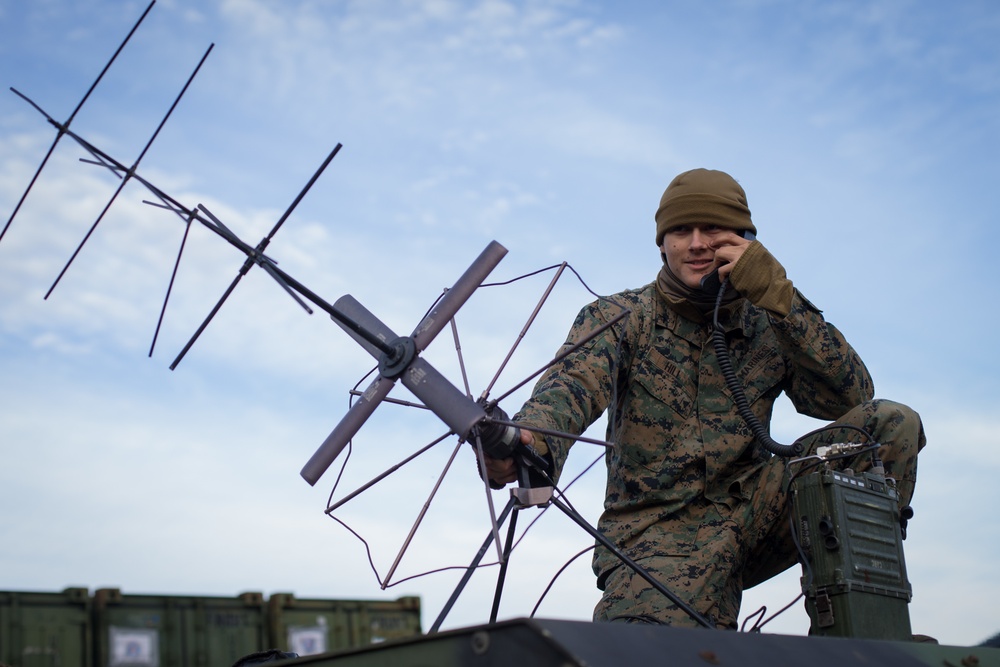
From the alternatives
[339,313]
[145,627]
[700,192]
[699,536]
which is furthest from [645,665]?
[145,627]

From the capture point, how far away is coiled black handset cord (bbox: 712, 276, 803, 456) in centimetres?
404

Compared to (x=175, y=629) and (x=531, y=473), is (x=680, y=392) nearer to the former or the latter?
(x=531, y=473)

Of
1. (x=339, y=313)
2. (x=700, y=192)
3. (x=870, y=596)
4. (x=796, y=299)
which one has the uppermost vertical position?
(x=700, y=192)

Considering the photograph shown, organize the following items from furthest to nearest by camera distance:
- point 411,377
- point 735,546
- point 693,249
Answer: point 693,249
point 735,546
point 411,377

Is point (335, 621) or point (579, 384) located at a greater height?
point (335, 621)

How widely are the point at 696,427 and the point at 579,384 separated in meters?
0.62

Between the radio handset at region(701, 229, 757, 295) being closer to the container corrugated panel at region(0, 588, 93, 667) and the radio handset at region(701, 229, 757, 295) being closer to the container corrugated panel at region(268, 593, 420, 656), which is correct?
the container corrugated panel at region(0, 588, 93, 667)

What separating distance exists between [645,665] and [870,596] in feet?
4.99

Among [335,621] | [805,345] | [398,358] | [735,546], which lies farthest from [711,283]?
[335,621]

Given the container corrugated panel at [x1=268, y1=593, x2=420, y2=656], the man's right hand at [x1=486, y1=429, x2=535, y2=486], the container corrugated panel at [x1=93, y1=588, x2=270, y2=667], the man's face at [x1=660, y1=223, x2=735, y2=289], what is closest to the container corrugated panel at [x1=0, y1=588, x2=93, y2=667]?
the container corrugated panel at [x1=93, y1=588, x2=270, y2=667]

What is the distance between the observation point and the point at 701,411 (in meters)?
4.48

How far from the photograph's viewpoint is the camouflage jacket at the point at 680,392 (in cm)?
423

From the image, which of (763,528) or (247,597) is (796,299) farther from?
(247,597)

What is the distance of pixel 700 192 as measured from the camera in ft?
14.1
